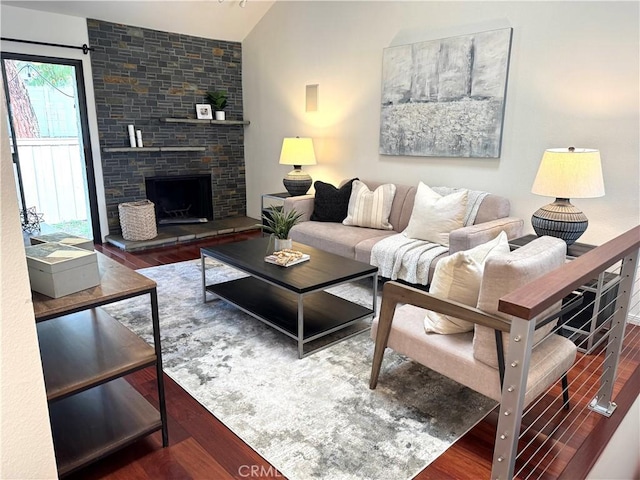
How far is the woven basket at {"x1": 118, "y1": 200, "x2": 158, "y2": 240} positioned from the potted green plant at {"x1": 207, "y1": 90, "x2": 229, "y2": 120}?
162cm

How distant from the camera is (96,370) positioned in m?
1.66

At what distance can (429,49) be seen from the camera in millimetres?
3975

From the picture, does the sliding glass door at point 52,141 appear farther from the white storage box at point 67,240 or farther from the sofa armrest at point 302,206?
the white storage box at point 67,240

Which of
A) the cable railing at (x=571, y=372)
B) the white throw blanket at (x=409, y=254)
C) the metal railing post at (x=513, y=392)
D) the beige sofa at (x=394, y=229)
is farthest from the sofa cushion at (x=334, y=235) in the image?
the metal railing post at (x=513, y=392)

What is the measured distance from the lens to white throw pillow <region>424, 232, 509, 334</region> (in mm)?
1881

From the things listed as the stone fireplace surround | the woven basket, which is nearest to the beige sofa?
the woven basket

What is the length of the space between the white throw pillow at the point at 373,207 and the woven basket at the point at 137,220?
244 centimetres

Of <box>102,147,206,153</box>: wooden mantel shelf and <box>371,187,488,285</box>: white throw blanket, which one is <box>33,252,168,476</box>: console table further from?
<box>102,147,206,153</box>: wooden mantel shelf

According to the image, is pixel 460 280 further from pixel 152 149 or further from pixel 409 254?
pixel 152 149

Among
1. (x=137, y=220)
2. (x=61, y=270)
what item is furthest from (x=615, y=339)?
(x=137, y=220)

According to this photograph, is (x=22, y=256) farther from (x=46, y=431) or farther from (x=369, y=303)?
(x=369, y=303)

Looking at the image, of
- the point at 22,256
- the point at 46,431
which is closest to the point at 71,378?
the point at 46,431

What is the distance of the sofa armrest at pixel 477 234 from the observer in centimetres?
310

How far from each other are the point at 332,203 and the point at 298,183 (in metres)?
0.83
